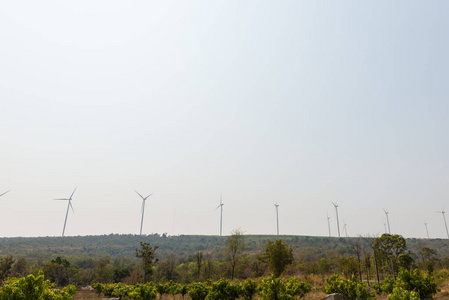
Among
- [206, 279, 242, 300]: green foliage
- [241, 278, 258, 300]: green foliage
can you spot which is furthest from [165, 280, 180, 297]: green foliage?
[241, 278, 258, 300]: green foliage

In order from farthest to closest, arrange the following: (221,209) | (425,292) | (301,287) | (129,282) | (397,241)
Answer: (221,209) < (129,282) < (397,241) < (301,287) < (425,292)

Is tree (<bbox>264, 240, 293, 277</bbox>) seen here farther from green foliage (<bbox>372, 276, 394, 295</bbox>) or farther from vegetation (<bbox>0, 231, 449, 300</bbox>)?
green foliage (<bbox>372, 276, 394, 295</bbox>)

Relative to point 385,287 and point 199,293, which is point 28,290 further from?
point 385,287

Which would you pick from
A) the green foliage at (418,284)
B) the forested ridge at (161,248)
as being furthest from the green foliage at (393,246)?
the forested ridge at (161,248)

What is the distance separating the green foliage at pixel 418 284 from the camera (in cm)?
2144

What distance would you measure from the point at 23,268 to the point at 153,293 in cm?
5351

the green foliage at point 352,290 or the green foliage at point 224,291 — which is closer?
the green foliage at point 352,290

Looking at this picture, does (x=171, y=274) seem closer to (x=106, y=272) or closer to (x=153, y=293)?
(x=106, y=272)

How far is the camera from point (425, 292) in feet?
70.2

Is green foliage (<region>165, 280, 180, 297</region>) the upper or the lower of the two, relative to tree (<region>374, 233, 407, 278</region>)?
lower

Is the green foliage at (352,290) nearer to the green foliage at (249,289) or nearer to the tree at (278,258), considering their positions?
the green foliage at (249,289)

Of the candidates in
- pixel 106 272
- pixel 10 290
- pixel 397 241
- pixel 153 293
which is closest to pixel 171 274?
pixel 106 272

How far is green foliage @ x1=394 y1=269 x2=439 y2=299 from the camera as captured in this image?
21.4 metres

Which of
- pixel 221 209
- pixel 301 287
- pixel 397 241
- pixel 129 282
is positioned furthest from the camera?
pixel 221 209
